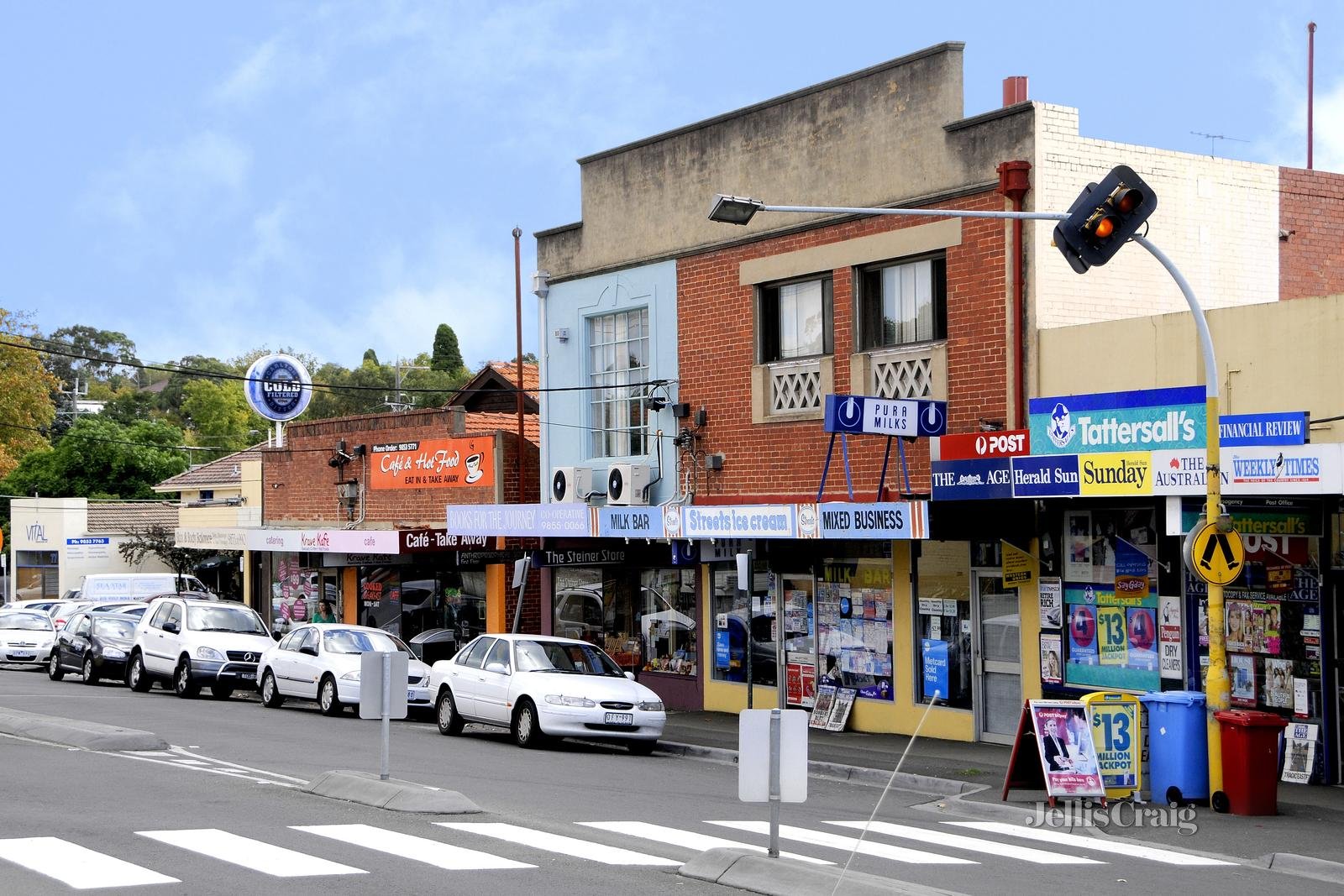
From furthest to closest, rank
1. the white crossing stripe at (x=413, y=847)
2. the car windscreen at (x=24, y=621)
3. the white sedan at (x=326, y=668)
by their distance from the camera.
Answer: the car windscreen at (x=24, y=621) < the white sedan at (x=326, y=668) < the white crossing stripe at (x=413, y=847)

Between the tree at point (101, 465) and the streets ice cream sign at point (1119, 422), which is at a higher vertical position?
the tree at point (101, 465)

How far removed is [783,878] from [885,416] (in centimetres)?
930

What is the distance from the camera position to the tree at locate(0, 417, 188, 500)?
240ft

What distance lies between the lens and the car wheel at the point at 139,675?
28.9m

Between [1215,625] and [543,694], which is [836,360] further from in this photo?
[1215,625]

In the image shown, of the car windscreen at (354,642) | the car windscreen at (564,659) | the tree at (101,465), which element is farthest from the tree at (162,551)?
the car windscreen at (564,659)

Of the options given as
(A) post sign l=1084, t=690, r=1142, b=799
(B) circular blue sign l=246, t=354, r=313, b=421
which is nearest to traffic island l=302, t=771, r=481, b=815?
(A) post sign l=1084, t=690, r=1142, b=799

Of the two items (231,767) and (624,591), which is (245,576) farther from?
(231,767)

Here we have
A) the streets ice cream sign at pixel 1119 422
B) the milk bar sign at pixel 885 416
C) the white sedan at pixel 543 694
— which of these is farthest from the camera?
the white sedan at pixel 543 694

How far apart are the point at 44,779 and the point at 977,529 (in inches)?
409

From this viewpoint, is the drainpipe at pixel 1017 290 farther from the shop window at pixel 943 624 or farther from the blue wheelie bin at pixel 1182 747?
the blue wheelie bin at pixel 1182 747

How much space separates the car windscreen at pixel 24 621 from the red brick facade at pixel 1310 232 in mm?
30094

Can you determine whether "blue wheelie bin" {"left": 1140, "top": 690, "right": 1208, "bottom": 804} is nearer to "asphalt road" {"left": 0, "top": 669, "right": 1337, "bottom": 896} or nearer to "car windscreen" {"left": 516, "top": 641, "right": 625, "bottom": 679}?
"asphalt road" {"left": 0, "top": 669, "right": 1337, "bottom": 896}

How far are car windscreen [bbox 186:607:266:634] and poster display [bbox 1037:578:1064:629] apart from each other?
50.3 ft
